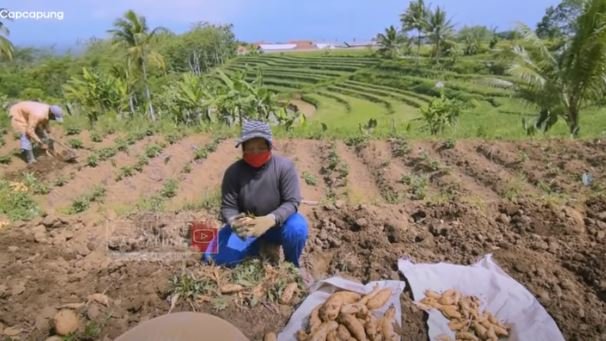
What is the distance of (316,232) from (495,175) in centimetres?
374

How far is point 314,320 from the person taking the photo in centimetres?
275

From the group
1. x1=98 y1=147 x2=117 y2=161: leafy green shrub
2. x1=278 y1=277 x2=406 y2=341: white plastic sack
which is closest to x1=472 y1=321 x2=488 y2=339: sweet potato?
x1=278 y1=277 x2=406 y2=341: white plastic sack

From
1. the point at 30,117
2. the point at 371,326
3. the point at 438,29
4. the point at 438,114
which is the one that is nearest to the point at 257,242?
the point at 371,326

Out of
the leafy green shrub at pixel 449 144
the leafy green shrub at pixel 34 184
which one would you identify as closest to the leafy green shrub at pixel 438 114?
the leafy green shrub at pixel 449 144

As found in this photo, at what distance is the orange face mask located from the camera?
3.33 m

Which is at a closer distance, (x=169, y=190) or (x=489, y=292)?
(x=489, y=292)

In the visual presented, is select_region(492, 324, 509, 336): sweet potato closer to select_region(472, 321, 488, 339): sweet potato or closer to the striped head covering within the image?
select_region(472, 321, 488, 339): sweet potato

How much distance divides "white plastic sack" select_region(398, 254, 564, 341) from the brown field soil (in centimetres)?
12

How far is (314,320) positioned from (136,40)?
21.5 m

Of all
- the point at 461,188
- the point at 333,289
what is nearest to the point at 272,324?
the point at 333,289

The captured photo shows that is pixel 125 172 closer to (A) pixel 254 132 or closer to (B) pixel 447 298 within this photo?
(A) pixel 254 132

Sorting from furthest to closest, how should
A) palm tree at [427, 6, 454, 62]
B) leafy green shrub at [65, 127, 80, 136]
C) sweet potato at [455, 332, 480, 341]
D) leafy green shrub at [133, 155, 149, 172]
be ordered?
palm tree at [427, 6, 454, 62] → leafy green shrub at [65, 127, 80, 136] → leafy green shrub at [133, 155, 149, 172] → sweet potato at [455, 332, 480, 341]

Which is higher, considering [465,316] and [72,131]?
[465,316]

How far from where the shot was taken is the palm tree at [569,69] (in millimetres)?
9922
